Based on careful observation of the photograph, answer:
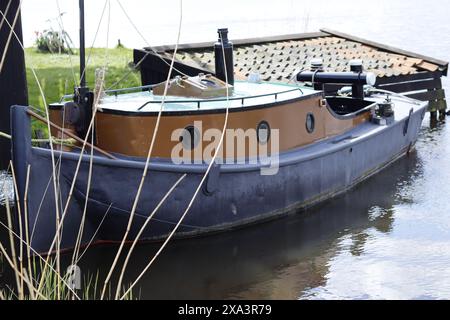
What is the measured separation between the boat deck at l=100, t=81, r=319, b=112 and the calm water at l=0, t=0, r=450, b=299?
1.74 meters

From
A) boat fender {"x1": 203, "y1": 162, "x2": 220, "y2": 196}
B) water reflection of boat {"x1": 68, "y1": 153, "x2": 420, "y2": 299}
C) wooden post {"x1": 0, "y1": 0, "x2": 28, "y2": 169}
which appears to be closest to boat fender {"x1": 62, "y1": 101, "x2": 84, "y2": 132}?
water reflection of boat {"x1": 68, "y1": 153, "x2": 420, "y2": 299}

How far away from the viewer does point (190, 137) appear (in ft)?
34.9

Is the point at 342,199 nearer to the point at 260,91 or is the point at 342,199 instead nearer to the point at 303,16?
the point at 260,91

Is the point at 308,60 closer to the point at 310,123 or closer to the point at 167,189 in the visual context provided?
the point at 310,123

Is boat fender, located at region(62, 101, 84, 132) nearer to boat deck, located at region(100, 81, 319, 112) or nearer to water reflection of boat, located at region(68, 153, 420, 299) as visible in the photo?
boat deck, located at region(100, 81, 319, 112)

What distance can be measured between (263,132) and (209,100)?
94cm

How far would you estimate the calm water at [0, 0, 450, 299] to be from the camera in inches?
370

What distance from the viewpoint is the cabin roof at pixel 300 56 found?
60.6 ft

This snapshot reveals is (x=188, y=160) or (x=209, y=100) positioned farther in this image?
(x=209, y=100)

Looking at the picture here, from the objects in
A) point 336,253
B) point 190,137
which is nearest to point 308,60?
point 190,137

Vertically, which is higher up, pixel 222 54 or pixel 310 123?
pixel 222 54

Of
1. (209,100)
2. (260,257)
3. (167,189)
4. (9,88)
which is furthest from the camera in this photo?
(9,88)
